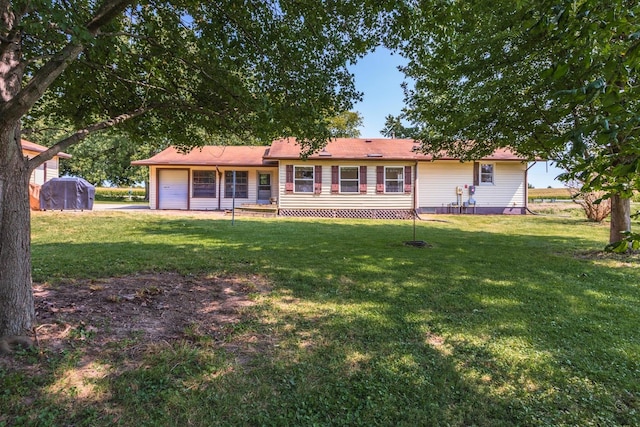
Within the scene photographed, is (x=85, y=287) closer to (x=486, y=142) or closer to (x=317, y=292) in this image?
(x=317, y=292)

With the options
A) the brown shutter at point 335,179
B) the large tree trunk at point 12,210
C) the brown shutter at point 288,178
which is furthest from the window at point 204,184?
the large tree trunk at point 12,210

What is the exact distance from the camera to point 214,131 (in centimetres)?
479

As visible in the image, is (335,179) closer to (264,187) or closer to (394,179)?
(394,179)

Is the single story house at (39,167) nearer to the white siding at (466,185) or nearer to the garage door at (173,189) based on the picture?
the garage door at (173,189)

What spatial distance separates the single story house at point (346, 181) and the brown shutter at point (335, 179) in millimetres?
29

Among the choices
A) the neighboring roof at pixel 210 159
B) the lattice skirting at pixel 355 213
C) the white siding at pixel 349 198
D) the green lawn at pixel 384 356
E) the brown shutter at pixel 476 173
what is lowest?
the green lawn at pixel 384 356

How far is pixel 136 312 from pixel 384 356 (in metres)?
2.42

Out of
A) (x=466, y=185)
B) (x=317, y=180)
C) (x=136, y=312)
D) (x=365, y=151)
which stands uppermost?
(x=365, y=151)

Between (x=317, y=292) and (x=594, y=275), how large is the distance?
4.48 metres

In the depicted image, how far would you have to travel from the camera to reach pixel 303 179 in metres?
16.6

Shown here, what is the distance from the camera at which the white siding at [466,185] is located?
58.0 ft

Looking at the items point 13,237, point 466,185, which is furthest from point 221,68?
point 466,185

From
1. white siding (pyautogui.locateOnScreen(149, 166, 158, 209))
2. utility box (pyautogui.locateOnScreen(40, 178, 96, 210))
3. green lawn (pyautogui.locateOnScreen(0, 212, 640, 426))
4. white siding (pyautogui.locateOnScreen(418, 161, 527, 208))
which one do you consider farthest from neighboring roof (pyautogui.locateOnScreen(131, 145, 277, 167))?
Result: green lawn (pyautogui.locateOnScreen(0, 212, 640, 426))

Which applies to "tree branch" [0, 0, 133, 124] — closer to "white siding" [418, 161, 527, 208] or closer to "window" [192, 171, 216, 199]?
"window" [192, 171, 216, 199]
